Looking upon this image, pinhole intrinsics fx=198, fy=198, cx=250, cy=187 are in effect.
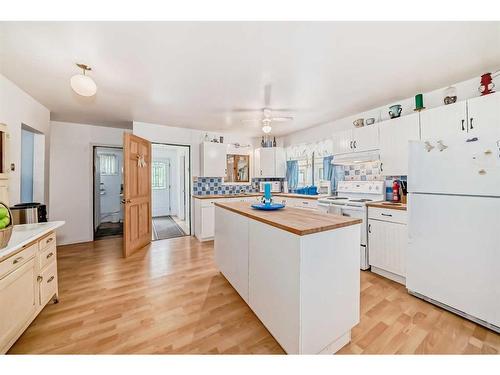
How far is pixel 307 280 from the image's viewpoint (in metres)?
1.18

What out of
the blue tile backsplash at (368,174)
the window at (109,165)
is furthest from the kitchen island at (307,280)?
the window at (109,165)

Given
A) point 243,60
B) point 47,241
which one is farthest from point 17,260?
point 243,60

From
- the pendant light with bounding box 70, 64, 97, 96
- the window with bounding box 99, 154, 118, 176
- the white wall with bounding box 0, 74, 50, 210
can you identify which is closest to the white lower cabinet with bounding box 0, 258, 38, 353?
the white wall with bounding box 0, 74, 50, 210

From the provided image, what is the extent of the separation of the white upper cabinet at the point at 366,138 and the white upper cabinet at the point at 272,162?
6.17ft

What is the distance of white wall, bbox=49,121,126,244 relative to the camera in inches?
142

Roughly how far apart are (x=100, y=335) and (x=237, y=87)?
263cm

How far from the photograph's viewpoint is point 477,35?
1477 millimetres

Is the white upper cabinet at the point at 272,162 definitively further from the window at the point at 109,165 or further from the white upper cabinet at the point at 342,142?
the window at the point at 109,165

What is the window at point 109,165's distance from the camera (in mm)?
5328

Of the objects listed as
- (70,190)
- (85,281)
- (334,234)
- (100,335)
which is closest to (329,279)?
(334,234)

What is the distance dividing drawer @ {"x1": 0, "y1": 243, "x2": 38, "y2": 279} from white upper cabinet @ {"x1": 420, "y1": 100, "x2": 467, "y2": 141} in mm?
3530

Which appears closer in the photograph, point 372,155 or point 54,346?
point 54,346

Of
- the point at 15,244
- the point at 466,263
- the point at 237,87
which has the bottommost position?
the point at 466,263

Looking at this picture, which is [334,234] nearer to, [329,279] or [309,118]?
[329,279]
